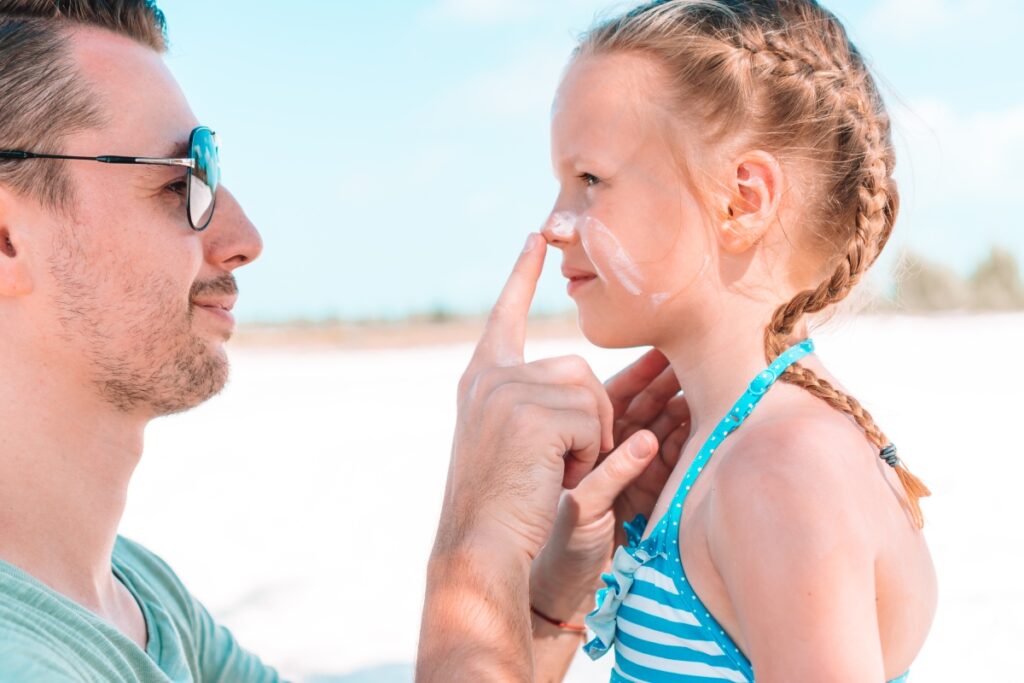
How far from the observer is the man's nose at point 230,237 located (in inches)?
109

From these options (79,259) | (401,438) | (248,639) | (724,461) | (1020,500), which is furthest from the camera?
Answer: (401,438)

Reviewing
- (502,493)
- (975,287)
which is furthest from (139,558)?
(975,287)

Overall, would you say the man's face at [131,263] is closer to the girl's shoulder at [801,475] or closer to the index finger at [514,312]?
the index finger at [514,312]

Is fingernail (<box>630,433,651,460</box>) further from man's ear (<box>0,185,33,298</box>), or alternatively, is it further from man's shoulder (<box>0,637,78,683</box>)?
man's ear (<box>0,185,33,298</box>)

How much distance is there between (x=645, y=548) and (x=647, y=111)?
925mm

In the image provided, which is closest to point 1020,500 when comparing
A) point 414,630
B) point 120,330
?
point 414,630

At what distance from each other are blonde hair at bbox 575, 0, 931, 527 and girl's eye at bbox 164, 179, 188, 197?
4.20ft

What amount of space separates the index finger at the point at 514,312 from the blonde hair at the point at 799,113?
467mm

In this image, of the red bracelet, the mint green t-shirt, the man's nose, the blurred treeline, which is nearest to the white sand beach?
the red bracelet

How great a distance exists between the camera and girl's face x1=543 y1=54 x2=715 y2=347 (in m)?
2.14

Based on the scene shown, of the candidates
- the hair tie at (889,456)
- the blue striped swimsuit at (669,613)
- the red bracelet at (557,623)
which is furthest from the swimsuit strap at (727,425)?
the red bracelet at (557,623)

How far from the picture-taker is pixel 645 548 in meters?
2.10

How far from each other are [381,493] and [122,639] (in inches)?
217

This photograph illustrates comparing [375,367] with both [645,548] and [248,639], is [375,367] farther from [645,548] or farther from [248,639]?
[645,548]
